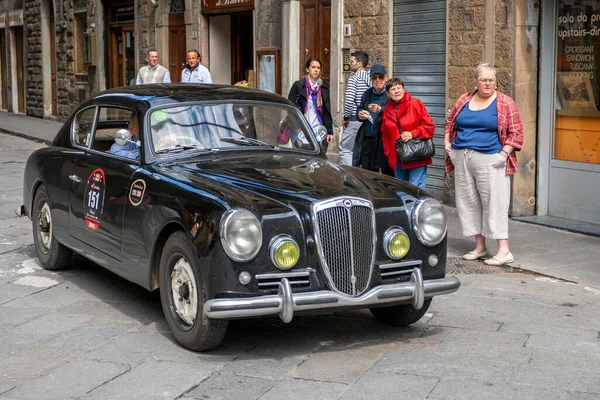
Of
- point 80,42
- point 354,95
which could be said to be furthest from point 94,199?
point 80,42

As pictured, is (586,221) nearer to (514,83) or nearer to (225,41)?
(514,83)

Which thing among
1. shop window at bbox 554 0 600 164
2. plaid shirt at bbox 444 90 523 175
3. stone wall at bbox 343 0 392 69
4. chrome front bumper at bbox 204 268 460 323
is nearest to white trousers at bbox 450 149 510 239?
plaid shirt at bbox 444 90 523 175

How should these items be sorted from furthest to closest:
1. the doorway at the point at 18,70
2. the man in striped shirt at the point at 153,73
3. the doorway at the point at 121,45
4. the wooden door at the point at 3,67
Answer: the wooden door at the point at 3,67
the doorway at the point at 18,70
the doorway at the point at 121,45
the man in striped shirt at the point at 153,73

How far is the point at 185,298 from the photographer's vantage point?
19.7 ft

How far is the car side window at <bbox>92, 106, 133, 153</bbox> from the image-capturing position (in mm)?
7591

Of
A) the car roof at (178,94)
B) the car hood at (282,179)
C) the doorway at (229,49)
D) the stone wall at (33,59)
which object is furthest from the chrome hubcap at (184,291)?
the stone wall at (33,59)

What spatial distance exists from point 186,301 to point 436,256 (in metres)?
1.53

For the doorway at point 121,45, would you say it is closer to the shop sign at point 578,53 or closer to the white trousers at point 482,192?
the shop sign at point 578,53

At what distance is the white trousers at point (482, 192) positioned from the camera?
28.8 ft

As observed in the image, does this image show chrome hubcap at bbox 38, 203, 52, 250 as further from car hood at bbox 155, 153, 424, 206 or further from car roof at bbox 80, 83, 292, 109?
car hood at bbox 155, 153, 424, 206

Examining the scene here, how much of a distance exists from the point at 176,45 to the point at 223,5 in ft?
7.99

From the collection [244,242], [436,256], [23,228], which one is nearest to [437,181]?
[23,228]

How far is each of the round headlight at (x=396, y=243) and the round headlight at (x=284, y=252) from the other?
23.1 inches

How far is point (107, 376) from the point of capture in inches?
216
